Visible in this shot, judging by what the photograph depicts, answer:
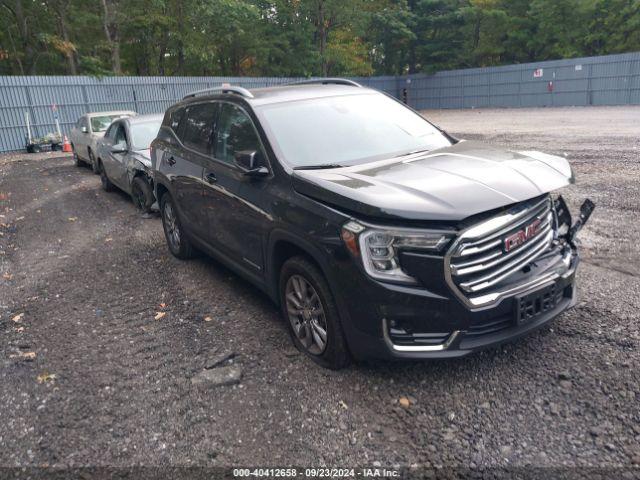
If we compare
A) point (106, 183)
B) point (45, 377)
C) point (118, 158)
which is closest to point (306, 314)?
point (45, 377)

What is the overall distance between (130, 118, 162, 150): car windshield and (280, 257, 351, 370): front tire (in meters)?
6.38

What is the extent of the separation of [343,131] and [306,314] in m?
1.59

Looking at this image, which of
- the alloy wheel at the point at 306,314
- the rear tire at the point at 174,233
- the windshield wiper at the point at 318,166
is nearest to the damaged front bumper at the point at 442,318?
the alloy wheel at the point at 306,314

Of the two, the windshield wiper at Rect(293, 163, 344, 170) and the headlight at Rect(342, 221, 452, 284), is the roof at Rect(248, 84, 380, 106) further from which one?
the headlight at Rect(342, 221, 452, 284)

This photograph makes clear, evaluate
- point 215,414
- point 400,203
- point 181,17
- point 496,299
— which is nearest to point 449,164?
point 400,203

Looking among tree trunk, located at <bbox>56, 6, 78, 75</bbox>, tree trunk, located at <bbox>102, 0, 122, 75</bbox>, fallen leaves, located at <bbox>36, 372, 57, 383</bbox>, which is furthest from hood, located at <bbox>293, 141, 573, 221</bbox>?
tree trunk, located at <bbox>56, 6, 78, 75</bbox>

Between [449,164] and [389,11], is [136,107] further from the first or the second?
[389,11]

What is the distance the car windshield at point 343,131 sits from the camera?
4.03 m

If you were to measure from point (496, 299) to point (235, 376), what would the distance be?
1.83 m

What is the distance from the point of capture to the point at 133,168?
8938 mm

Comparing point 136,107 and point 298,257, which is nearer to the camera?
point 298,257

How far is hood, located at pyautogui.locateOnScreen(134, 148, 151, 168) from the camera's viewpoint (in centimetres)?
861

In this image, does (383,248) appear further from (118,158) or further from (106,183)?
(106,183)

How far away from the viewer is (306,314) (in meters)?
3.69
